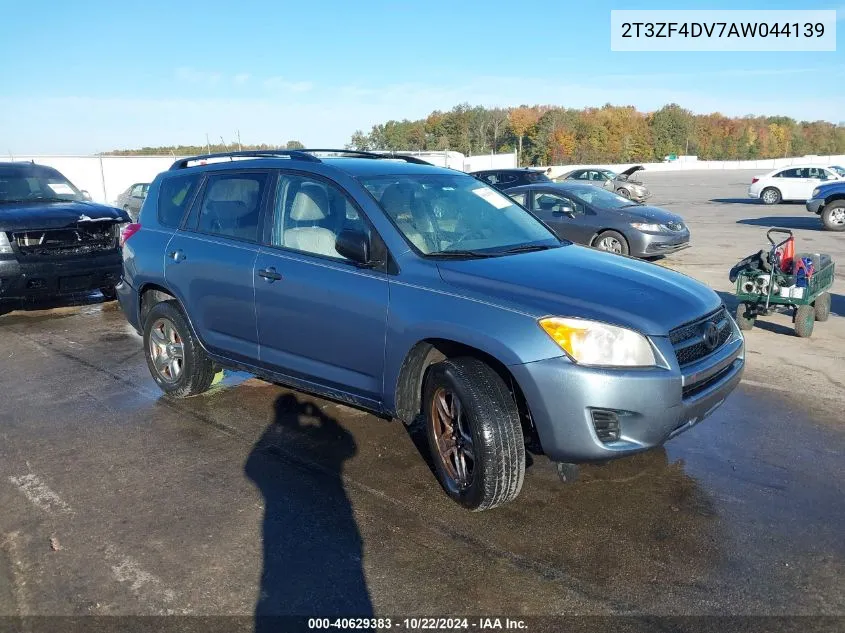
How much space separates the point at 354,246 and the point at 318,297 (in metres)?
0.47

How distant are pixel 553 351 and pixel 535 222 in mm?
1892

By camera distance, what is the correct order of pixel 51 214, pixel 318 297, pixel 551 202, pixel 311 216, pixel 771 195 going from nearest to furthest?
pixel 318 297, pixel 311 216, pixel 51 214, pixel 551 202, pixel 771 195

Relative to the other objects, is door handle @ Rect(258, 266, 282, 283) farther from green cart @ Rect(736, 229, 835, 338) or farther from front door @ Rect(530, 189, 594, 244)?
front door @ Rect(530, 189, 594, 244)

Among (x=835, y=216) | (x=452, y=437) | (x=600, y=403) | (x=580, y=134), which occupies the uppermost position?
(x=580, y=134)

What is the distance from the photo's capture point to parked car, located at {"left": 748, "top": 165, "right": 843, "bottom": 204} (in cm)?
2630

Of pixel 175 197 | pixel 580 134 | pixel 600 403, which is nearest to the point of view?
pixel 600 403

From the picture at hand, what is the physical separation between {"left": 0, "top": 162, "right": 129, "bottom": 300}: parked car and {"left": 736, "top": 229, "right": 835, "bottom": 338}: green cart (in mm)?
7264

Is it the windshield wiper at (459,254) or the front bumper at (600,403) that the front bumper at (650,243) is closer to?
the windshield wiper at (459,254)

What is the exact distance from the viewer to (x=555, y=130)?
293ft

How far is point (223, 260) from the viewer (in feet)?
15.7

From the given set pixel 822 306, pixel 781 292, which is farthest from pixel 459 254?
pixel 822 306

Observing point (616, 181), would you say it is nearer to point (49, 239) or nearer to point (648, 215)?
point (648, 215)

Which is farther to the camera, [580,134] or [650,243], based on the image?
[580,134]

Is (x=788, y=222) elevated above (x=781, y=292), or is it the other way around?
(x=781, y=292)
